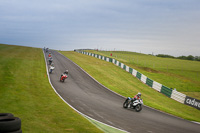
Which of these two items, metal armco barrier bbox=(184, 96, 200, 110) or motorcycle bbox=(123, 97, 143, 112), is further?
metal armco barrier bbox=(184, 96, 200, 110)

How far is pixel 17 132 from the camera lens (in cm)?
623

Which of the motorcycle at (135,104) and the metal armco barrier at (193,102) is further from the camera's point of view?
the metal armco barrier at (193,102)

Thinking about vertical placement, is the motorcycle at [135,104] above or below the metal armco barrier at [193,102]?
above

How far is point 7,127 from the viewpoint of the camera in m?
6.09

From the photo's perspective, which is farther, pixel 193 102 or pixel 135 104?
pixel 193 102

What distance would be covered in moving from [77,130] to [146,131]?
394 centimetres

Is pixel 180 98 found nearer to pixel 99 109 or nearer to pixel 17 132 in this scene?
pixel 99 109

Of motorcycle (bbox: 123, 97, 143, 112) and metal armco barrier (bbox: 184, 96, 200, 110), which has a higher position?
motorcycle (bbox: 123, 97, 143, 112)

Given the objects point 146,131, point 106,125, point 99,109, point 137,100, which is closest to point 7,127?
point 106,125

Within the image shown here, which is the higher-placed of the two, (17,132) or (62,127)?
(17,132)

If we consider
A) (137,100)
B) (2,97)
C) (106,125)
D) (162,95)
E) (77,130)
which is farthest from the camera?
(162,95)

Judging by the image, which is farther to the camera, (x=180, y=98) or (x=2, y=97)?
(x=180, y=98)

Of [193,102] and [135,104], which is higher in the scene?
[135,104]

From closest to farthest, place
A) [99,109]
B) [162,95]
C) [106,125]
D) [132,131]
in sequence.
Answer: [132,131] → [106,125] → [99,109] → [162,95]
